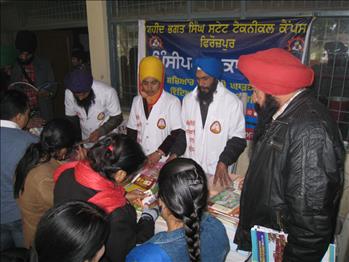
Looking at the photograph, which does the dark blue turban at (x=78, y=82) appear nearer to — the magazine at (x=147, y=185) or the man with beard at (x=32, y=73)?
the magazine at (x=147, y=185)

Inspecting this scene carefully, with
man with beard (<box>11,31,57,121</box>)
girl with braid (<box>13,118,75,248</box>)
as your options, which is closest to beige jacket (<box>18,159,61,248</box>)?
girl with braid (<box>13,118,75,248</box>)

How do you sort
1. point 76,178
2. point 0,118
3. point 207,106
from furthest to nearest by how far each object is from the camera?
point 207,106 < point 0,118 < point 76,178

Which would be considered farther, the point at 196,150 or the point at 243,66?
the point at 196,150

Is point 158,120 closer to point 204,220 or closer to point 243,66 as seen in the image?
point 243,66

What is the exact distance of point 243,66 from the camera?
1529mm

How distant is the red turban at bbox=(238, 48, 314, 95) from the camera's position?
4.50 ft

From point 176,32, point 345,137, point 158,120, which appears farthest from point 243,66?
point 176,32

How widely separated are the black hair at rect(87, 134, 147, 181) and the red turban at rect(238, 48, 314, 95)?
2.34 feet

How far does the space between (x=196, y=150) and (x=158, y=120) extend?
0.49 metres

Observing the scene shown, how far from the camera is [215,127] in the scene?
8.21 ft

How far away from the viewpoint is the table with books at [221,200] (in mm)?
1681

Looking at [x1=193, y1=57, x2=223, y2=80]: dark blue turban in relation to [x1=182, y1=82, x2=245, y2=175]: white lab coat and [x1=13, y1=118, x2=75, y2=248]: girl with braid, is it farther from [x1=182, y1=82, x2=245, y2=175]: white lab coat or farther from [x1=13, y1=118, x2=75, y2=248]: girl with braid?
[x1=13, y1=118, x2=75, y2=248]: girl with braid

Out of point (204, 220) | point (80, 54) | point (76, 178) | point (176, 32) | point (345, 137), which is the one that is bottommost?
point (345, 137)

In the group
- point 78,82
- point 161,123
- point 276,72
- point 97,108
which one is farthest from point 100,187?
point 97,108
